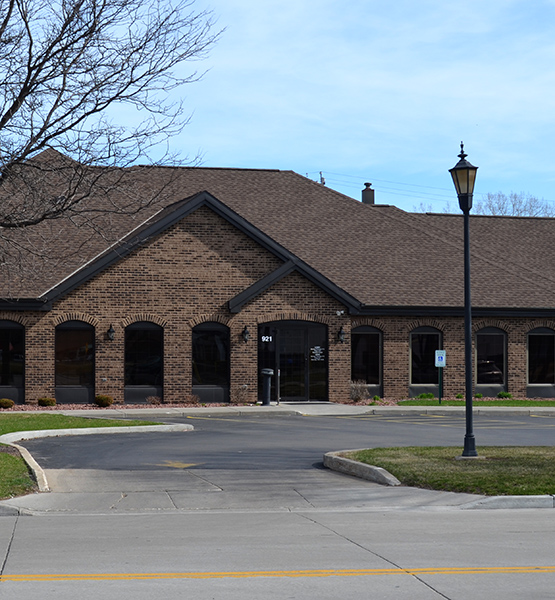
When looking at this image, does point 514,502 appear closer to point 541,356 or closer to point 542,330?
point 542,330

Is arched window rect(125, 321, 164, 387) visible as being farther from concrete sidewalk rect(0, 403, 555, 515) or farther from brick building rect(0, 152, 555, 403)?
concrete sidewalk rect(0, 403, 555, 515)

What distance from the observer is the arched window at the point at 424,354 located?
3203 centimetres

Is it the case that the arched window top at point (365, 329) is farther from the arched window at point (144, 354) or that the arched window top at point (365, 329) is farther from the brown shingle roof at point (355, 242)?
the arched window at point (144, 354)

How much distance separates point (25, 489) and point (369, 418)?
1445 cm

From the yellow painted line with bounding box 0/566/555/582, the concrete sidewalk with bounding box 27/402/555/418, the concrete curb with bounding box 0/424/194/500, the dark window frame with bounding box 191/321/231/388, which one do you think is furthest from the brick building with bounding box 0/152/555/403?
the yellow painted line with bounding box 0/566/555/582

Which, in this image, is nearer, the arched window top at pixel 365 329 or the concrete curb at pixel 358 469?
the concrete curb at pixel 358 469

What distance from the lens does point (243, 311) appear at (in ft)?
97.2

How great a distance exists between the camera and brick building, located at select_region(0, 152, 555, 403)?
2847 centimetres

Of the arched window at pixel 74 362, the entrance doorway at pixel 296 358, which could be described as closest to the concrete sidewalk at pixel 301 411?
the entrance doorway at pixel 296 358

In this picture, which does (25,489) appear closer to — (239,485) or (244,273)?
(239,485)

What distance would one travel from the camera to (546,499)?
11.9 m

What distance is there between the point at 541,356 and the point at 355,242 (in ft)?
26.9

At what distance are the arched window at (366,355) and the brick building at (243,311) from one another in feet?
0.16

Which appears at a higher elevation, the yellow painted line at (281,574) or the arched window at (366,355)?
the arched window at (366,355)
